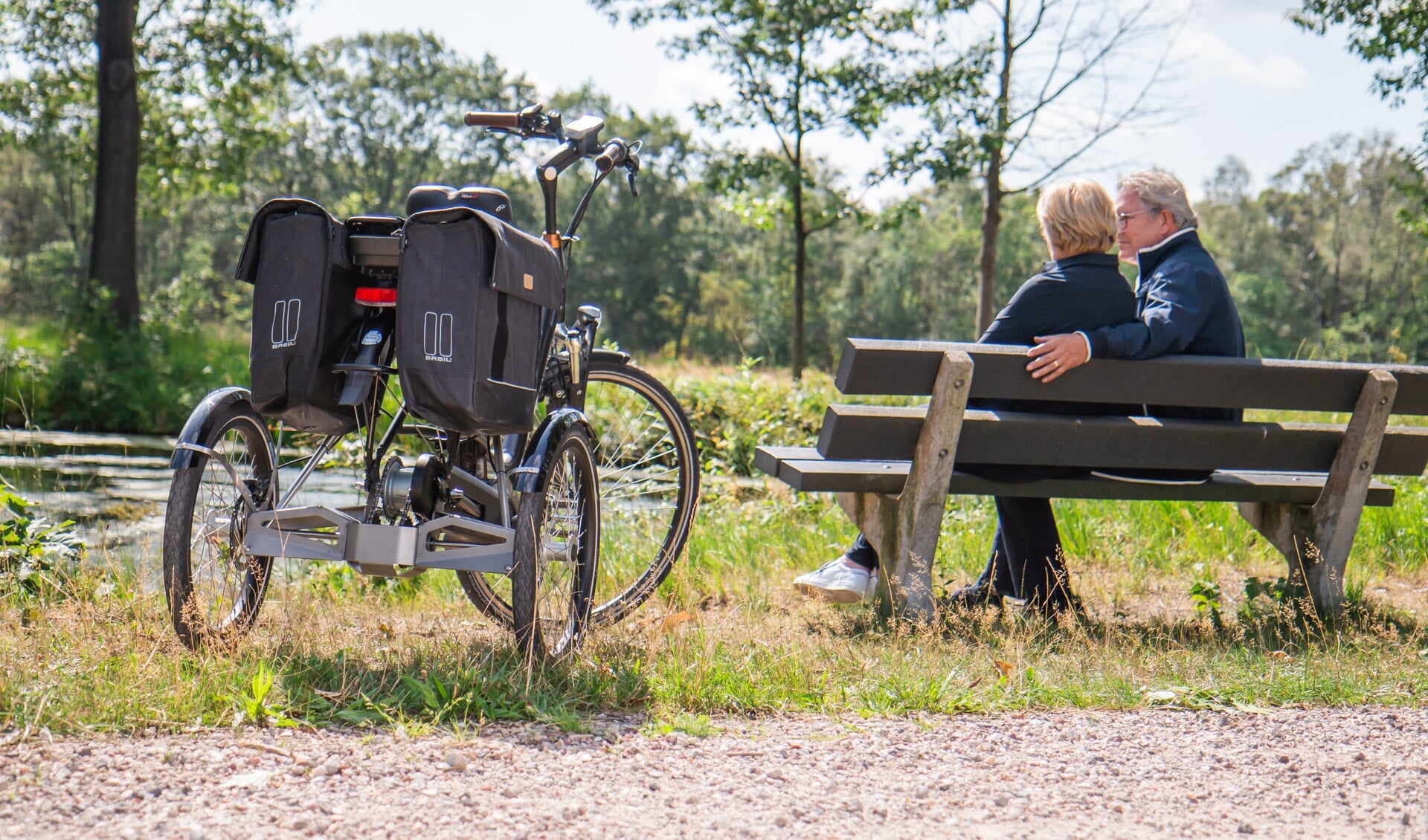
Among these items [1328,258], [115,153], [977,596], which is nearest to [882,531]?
[977,596]

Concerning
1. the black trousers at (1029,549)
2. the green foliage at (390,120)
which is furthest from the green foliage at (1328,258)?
the black trousers at (1029,549)

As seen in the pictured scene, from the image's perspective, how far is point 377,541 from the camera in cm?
298

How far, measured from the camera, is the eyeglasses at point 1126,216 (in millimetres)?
4281

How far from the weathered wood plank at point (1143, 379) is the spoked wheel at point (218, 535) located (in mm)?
1774

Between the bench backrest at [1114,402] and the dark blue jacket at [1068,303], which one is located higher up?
the dark blue jacket at [1068,303]

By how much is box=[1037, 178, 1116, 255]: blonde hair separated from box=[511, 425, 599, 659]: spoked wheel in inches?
73.2

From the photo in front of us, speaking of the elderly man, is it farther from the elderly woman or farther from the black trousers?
the black trousers

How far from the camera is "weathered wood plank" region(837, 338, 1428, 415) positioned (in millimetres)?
3711

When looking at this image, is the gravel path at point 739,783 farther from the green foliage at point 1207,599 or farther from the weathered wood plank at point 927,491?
the green foliage at point 1207,599

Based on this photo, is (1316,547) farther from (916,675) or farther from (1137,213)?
(916,675)

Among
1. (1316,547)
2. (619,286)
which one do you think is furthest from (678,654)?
(619,286)

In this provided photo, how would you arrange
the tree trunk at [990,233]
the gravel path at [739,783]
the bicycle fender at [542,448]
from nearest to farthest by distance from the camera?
1. the gravel path at [739,783]
2. the bicycle fender at [542,448]
3. the tree trunk at [990,233]

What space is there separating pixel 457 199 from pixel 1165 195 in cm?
260

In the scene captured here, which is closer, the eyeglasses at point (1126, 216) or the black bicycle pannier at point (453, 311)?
the black bicycle pannier at point (453, 311)
